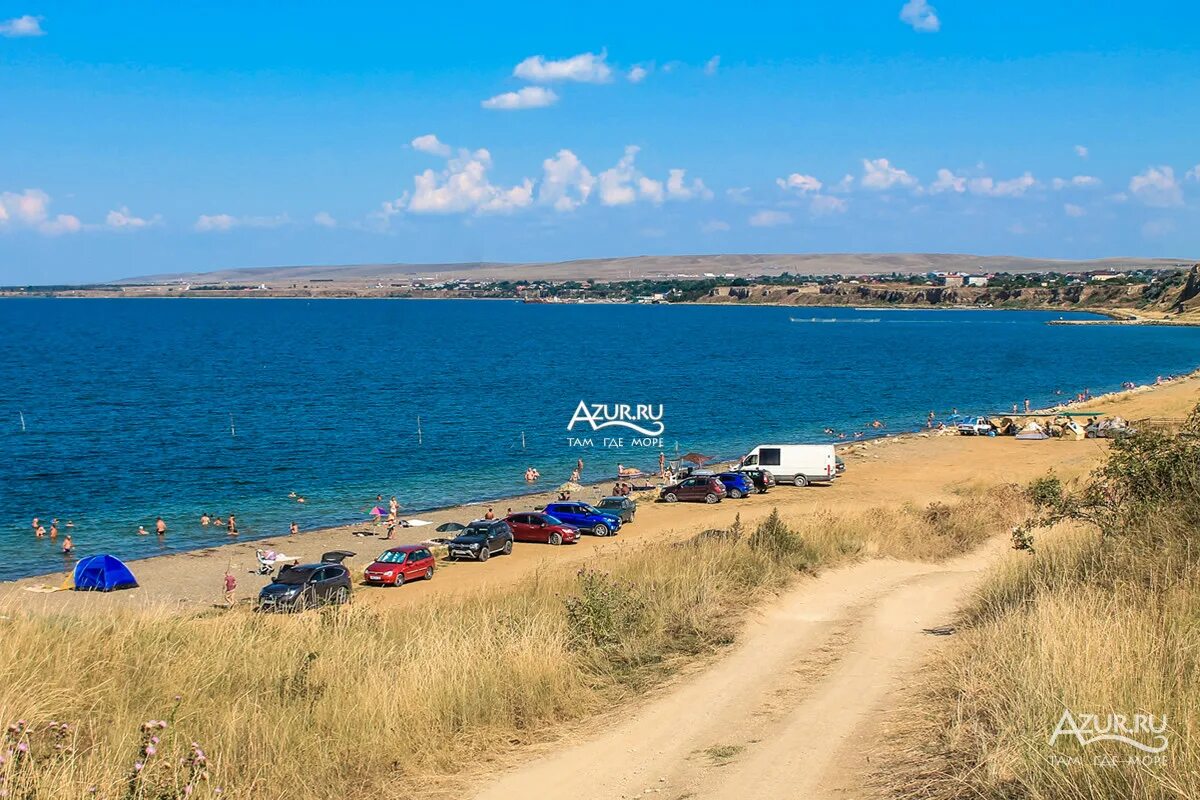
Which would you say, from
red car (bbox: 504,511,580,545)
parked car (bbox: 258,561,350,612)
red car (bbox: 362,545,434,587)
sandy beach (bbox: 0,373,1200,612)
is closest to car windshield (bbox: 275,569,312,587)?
parked car (bbox: 258,561,350,612)

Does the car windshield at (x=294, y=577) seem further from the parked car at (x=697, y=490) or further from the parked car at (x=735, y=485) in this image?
the parked car at (x=735, y=485)

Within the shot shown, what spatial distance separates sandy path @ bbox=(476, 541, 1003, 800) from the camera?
7.71 metres

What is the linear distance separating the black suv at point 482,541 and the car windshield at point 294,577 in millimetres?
6752

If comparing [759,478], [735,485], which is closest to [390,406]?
[759,478]

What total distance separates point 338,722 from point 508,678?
5.92ft

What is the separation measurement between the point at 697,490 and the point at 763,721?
3232 centimetres

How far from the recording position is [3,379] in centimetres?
9569

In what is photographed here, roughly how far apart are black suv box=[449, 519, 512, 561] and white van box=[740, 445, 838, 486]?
653 inches

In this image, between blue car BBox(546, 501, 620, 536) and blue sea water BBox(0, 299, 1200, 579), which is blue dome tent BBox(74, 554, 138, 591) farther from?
blue car BBox(546, 501, 620, 536)

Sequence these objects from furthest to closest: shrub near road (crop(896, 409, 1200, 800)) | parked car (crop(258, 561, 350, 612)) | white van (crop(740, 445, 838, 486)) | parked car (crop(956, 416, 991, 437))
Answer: parked car (crop(956, 416, 991, 437)) < white van (crop(740, 445, 838, 486)) < parked car (crop(258, 561, 350, 612)) < shrub near road (crop(896, 409, 1200, 800))

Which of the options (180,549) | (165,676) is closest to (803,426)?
(180,549)

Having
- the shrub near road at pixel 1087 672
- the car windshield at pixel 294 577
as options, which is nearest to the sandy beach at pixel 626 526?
the car windshield at pixel 294 577

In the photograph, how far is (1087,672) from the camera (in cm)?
726

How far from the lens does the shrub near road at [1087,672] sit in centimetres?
614
